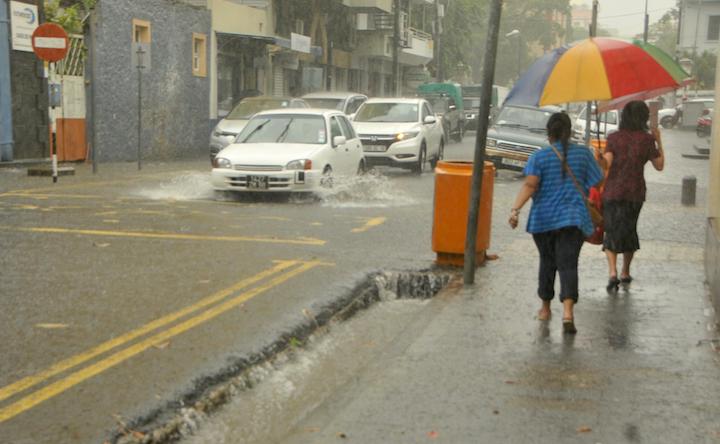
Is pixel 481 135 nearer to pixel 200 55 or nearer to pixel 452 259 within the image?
pixel 452 259

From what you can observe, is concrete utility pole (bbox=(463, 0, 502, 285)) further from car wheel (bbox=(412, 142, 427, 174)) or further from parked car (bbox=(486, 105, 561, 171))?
car wheel (bbox=(412, 142, 427, 174))

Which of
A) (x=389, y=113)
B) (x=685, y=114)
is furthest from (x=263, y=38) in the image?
(x=685, y=114)

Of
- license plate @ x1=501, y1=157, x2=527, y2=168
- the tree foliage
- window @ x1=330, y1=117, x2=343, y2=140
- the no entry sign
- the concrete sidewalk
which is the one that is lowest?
license plate @ x1=501, y1=157, x2=527, y2=168

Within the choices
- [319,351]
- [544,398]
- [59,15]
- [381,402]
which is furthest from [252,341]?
[59,15]

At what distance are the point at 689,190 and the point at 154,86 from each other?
15.9 m

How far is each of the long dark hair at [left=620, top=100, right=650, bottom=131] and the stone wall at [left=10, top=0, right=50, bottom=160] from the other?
1634 cm

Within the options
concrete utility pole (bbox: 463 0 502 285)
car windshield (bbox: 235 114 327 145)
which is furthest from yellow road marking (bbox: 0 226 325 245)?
car windshield (bbox: 235 114 327 145)

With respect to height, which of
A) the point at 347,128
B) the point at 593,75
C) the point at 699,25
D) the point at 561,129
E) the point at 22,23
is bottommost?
the point at 347,128

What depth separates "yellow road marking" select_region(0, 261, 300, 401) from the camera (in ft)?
19.0

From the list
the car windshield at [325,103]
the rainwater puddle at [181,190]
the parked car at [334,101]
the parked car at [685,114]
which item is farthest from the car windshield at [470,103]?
the rainwater puddle at [181,190]

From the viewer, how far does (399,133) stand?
23.1m

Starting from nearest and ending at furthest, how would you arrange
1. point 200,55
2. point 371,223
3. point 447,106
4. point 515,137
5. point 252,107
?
point 371,223 → point 515,137 → point 252,107 → point 200,55 → point 447,106

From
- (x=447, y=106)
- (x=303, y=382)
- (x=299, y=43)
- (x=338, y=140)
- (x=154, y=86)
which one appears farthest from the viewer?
(x=447, y=106)

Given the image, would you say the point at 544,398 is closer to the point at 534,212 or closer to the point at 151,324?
the point at 534,212
